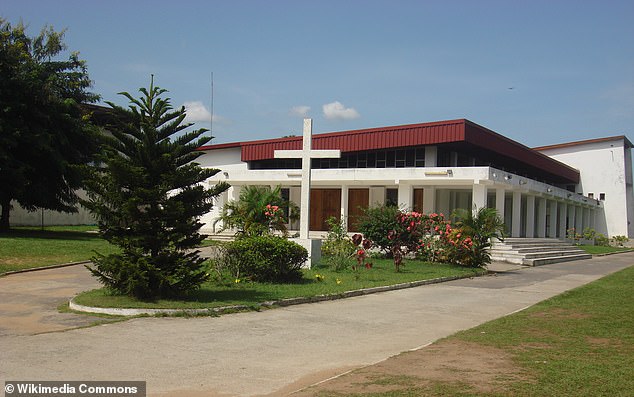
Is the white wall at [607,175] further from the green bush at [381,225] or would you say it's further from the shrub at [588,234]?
the green bush at [381,225]

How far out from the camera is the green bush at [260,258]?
1467 cm

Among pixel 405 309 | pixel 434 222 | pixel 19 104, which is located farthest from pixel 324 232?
pixel 405 309

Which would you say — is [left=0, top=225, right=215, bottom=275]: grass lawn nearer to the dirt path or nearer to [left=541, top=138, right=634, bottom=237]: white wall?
the dirt path

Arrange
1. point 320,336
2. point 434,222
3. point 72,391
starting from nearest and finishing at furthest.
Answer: point 72,391, point 320,336, point 434,222

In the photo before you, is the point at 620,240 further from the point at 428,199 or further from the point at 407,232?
the point at 407,232

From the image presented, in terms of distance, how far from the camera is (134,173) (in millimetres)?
10711

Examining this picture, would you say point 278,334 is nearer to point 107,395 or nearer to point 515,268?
point 107,395

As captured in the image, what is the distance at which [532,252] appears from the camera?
2964 centimetres

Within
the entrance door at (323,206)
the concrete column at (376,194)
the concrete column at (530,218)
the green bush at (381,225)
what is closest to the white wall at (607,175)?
the concrete column at (530,218)

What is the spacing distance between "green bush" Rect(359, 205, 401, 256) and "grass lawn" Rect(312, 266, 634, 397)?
12043mm

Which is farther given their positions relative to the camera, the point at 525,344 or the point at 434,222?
the point at 434,222

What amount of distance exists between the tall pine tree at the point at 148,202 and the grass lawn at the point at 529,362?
5272 millimetres

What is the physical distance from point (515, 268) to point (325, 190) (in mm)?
14549

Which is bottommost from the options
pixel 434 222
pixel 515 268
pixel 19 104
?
pixel 515 268
